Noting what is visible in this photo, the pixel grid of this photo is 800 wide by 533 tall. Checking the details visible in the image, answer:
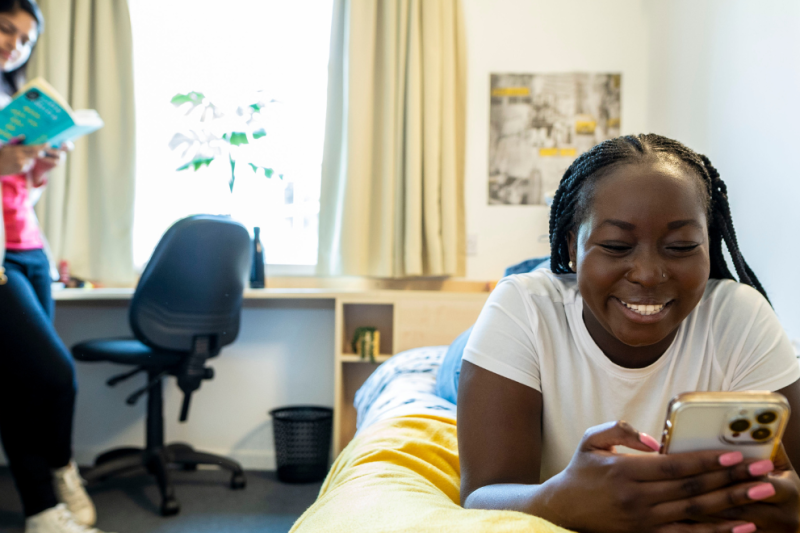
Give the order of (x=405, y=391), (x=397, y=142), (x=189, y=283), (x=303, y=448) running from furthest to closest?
1. (x=397, y=142)
2. (x=303, y=448)
3. (x=189, y=283)
4. (x=405, y=391)

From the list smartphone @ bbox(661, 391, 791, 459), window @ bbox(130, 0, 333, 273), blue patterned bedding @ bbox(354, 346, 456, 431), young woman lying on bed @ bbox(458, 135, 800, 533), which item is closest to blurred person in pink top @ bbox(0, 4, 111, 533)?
blue patterned bedding @ bbox(354, 346, 456, 431)

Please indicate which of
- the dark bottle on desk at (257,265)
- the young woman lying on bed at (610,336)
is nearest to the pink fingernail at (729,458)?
the young woman lying on bed at (610,336)

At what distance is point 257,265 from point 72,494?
120 cm

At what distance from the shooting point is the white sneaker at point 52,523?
1.70m

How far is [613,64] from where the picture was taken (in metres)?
2.92

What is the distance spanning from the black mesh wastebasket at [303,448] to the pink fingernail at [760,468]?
7.41 ft

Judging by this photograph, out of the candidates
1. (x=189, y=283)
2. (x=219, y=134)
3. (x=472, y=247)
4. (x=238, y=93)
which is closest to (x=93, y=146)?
(x=219, y=134)

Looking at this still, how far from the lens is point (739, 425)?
0.57m

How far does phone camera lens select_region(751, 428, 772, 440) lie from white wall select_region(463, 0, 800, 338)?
4.33 ft

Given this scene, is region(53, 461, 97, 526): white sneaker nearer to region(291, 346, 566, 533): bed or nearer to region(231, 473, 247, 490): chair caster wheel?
region(231, 473, 247, 490): chair caster wheel

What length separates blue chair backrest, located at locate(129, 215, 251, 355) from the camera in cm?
215

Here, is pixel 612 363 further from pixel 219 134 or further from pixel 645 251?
pixel 219 134

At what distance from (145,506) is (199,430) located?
0.68 meters

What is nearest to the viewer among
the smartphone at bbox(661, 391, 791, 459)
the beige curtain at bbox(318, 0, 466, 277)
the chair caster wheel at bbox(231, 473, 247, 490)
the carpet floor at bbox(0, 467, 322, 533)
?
the smartphone at bbox(661, 391, 791, 459)
